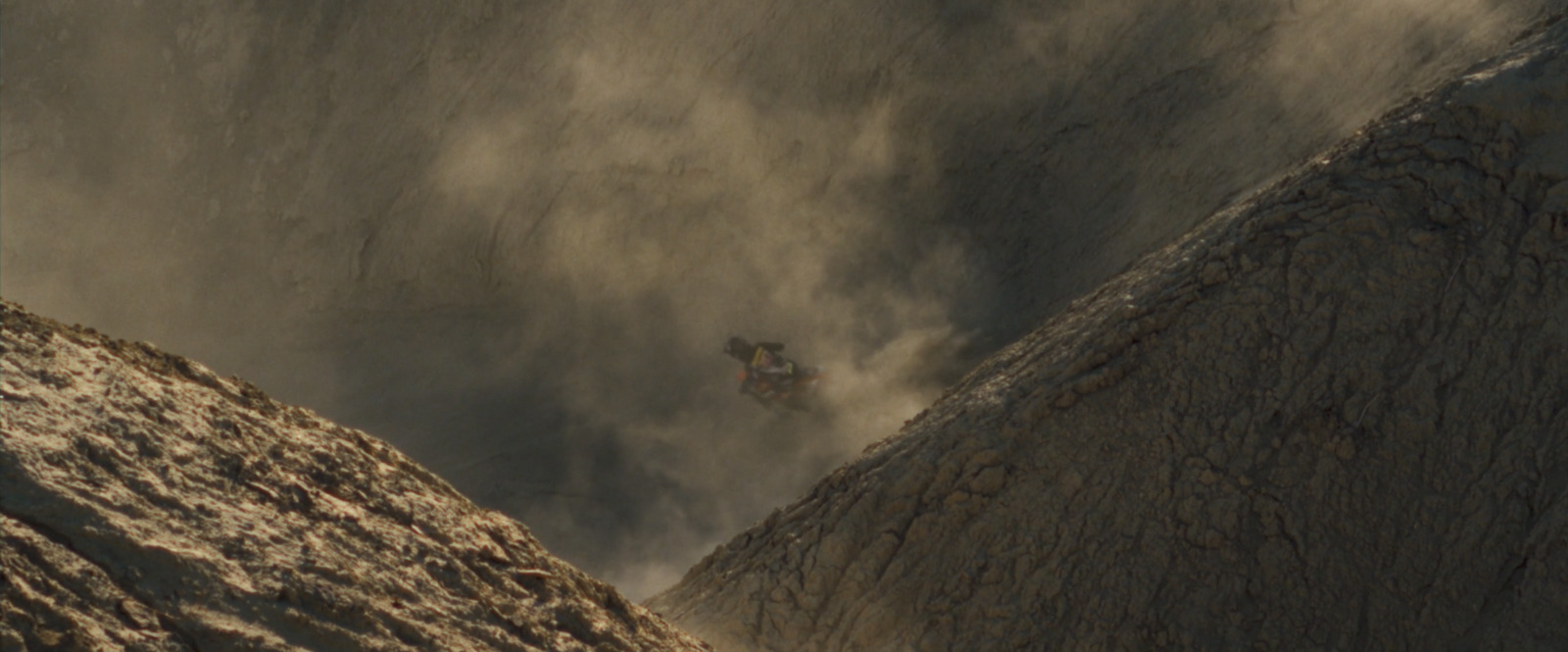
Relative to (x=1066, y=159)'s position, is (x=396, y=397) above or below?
above

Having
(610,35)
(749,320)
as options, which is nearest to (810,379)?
(749,320)

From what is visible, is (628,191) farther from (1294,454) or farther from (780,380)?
(1294,454)

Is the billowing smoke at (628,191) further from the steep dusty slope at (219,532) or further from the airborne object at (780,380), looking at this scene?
the steep dusty slope at (219,532)

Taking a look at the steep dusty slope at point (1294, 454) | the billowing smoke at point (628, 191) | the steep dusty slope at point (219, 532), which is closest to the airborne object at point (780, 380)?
the billowing smoke at point (628, 191)

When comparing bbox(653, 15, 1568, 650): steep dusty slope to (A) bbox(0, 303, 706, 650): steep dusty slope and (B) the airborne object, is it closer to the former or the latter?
(A) bbox(0, 303, 706, 650): steep dusty slope

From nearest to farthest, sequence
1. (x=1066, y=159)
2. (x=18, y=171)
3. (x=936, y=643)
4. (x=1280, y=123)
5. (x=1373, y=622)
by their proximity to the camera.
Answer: (x=1373, y=622)
(x=936, y=643)
(x=1280, y=123)
(x=1066, y=159)
(x=18, y=171)

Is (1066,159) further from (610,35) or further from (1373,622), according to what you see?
(1373,622)

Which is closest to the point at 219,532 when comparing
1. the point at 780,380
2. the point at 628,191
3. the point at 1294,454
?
the point at 1294,454
